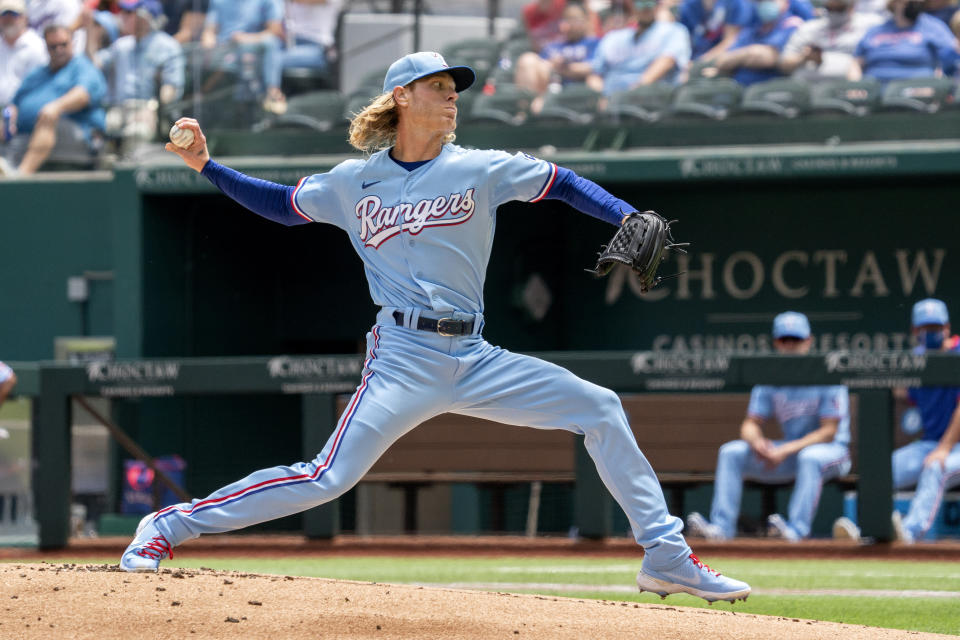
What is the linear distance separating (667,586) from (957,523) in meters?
5.05

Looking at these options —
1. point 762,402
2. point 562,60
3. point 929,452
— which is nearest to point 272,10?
point 562,60

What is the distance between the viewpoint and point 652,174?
10.4m

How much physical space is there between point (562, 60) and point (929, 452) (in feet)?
13.5

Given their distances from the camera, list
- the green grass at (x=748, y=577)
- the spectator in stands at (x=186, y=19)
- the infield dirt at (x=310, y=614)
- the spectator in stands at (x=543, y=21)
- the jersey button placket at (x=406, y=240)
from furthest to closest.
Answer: the spectator in stands at (x=186, y=19) → the spectator in stands at (x=543, y=21) → the green grass at (x=748, y=577) → the jersey button placket at (x=406, y=240) → the infield dirt at (x=310, y=614)

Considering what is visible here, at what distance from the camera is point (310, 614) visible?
4035mm

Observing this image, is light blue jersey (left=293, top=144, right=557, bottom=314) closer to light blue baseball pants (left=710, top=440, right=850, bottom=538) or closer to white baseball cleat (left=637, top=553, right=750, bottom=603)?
white baseball cleat (left=637, top=553, right=750, bottom=603)

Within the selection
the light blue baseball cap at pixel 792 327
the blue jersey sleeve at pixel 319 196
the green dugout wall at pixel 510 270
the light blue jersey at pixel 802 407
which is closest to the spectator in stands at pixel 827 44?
the green dugout wall at pixel 510 270

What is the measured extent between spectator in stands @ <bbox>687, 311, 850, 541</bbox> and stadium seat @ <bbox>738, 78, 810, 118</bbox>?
219cm

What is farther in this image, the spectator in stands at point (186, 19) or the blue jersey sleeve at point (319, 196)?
the spectator in stands at point (186, 19)

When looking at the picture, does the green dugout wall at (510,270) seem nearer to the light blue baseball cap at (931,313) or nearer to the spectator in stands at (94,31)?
the spectator in stands at (94,31)

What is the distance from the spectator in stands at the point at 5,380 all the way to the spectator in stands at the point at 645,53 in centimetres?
449

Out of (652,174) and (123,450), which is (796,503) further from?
(123,450)

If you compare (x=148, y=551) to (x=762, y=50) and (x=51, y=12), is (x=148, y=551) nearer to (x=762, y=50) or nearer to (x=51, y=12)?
(x=762, y=50)

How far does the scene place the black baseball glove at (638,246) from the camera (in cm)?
407
